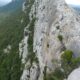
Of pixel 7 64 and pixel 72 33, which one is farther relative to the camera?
→ pixel 7 64

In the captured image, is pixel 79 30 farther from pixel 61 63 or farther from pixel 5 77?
pixel 5 77

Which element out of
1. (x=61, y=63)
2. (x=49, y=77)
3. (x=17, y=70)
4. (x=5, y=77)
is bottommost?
(x=5, y=77)

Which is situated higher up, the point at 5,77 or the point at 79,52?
the point at 79,52

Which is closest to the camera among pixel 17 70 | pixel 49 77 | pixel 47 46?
pixel 49 77

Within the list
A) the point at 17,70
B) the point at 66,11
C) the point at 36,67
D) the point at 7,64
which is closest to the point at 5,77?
the point at 7,64

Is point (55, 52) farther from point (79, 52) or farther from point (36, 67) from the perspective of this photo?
point (36, 67)

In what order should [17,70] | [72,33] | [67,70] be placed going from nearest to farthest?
1. [67,70]
2. [72,33]
3. [17,70]

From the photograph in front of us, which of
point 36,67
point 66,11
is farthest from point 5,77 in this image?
point 66,11

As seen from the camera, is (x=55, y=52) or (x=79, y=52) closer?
(x=79, y=52)

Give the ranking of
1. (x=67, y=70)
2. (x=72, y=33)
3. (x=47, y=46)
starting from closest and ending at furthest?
(x=67, y=70) < (x=72, y=33) < (x=47, y=46)
